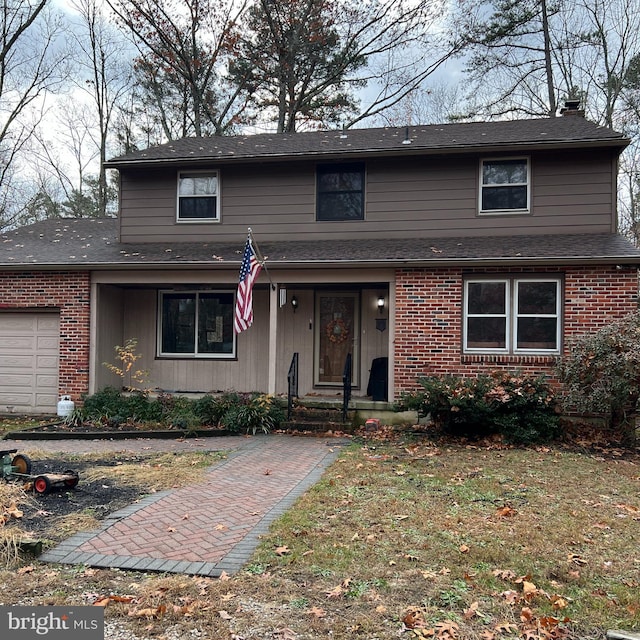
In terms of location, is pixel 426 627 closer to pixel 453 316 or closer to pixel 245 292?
pixel 245 292

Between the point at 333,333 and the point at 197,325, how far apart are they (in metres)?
3.09

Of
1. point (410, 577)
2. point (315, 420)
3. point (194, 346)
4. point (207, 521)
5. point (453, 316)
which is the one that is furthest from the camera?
point (194, 346)

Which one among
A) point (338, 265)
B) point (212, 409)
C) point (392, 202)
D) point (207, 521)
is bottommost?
point (207, 521)

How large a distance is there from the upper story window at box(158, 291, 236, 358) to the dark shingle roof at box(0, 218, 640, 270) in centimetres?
120

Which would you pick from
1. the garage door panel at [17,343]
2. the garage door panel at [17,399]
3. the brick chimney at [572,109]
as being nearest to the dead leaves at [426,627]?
the garage door panel at [17,399]

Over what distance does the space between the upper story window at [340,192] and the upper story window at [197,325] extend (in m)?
2.88

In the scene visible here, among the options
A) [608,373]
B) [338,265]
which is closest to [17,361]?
[338,265]

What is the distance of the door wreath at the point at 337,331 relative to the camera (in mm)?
12023

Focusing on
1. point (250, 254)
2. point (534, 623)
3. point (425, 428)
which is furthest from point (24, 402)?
point (534, 623)

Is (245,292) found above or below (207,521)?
above

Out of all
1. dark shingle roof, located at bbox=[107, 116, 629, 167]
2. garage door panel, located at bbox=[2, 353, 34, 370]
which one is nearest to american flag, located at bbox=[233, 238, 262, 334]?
dark shingle roof, located at bbox=[107, 116, 629, 167]

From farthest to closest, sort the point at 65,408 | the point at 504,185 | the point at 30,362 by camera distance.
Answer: the point at 30,362 < the point at 504,185 < the point at 65,408

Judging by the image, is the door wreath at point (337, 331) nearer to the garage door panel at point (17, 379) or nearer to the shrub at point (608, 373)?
the shrub at point (608, 373)

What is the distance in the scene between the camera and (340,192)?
11.9 metres
